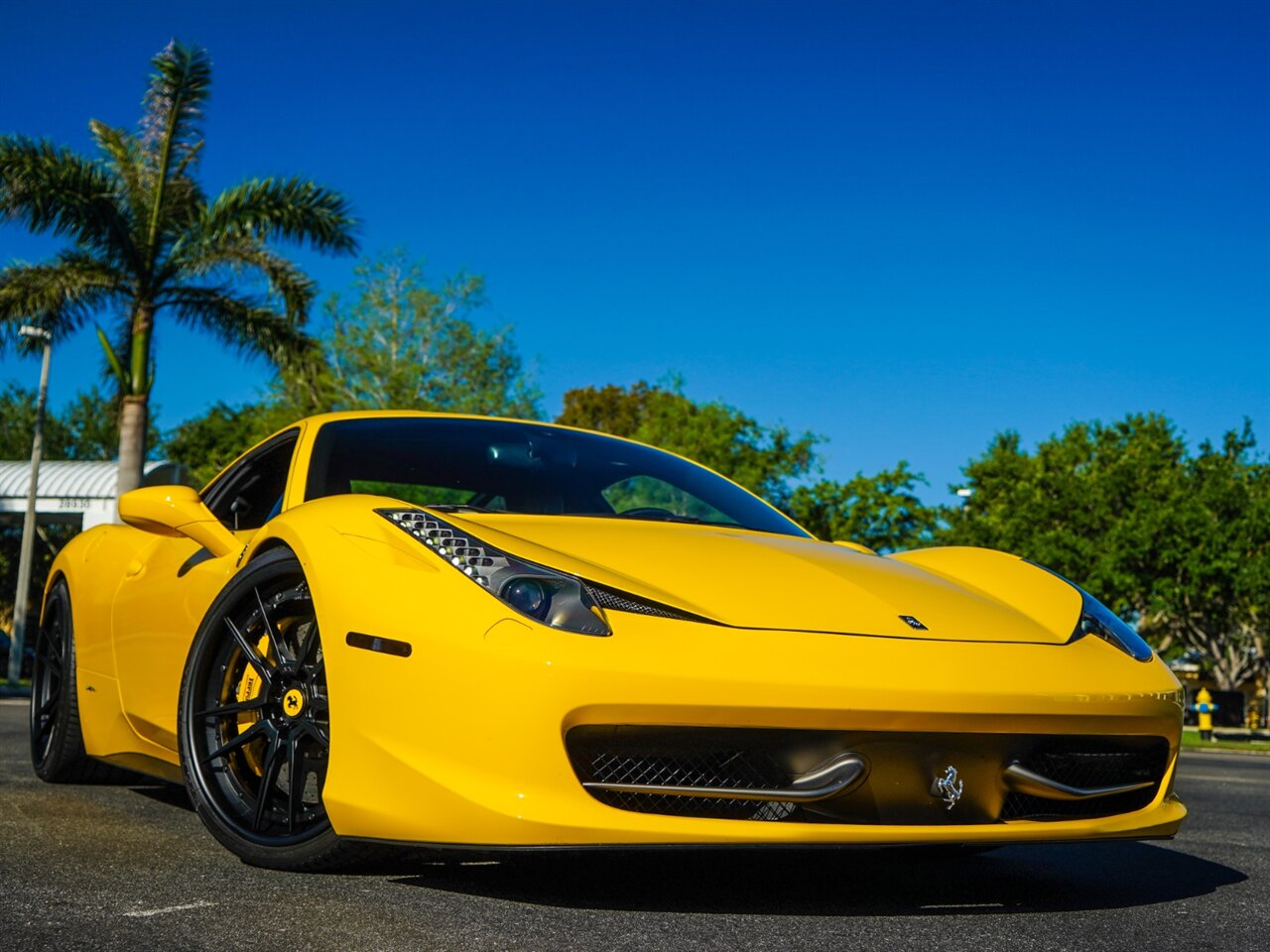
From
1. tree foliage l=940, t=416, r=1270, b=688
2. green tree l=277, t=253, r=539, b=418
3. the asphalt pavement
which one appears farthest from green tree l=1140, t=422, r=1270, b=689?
the asphalt pavement

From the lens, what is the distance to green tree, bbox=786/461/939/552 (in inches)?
1379

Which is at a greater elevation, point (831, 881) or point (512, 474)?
point (512, 474)

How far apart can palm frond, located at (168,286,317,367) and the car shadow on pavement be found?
17.1 meters

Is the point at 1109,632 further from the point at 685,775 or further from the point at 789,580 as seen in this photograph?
the point at 685,775

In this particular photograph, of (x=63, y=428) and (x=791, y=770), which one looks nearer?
(x=791, y=770)

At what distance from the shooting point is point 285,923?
2613 mm

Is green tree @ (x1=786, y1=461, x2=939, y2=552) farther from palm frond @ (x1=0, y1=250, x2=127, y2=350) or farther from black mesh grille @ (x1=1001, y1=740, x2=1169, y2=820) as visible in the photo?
black mesh grille @ (x1=1001, y1=740, x2=1169, y2=820)

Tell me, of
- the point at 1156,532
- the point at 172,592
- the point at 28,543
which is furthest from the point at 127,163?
the point at 1156,532

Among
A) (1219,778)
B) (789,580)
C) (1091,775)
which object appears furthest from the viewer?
(1219,778)

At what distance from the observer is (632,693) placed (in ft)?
8.80

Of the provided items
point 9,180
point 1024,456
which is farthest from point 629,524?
point 1024,456

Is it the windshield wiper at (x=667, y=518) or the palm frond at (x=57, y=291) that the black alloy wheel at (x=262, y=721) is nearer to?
the windshield wiper at (x=667, y=518)

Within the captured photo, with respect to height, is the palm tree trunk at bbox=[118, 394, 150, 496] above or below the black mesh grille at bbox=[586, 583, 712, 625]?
above

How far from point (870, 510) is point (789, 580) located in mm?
32252
